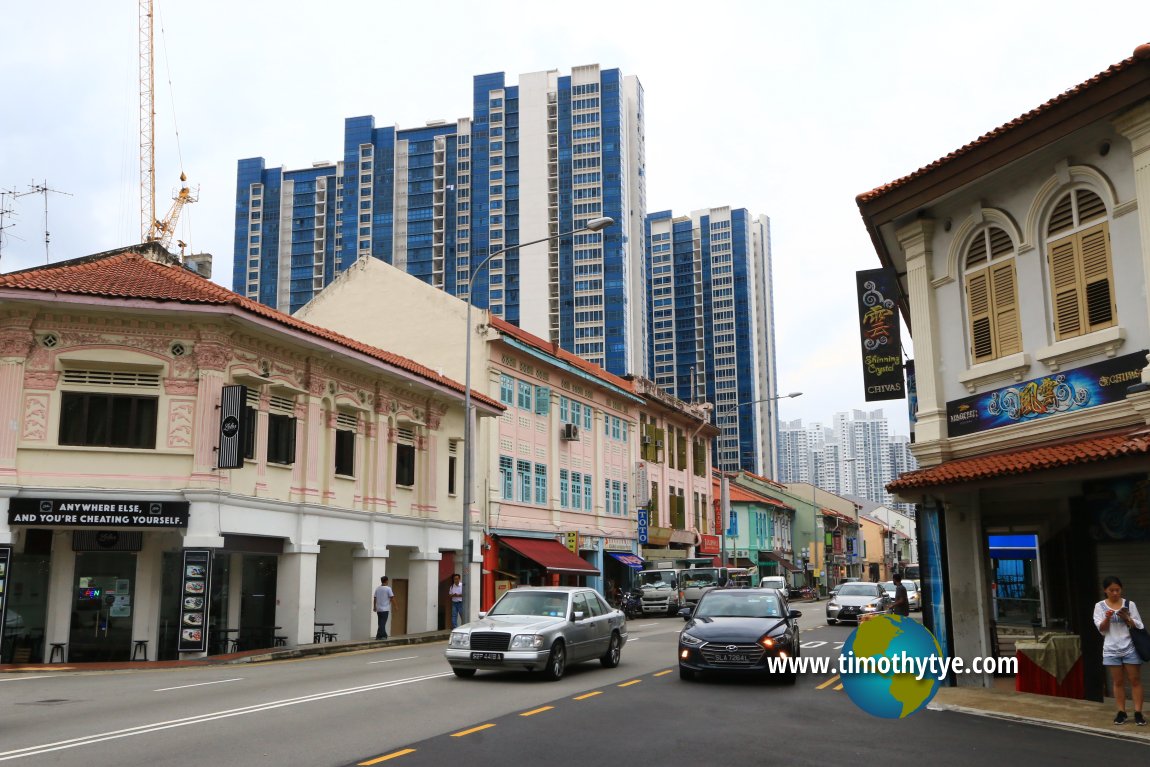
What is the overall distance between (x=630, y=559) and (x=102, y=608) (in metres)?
28.4

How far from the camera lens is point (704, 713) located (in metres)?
12.6

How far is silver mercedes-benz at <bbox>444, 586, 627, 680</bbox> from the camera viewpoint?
15695 mm

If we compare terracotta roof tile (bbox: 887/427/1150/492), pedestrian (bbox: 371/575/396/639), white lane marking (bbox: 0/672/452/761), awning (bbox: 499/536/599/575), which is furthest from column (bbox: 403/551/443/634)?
terracotta roof tile (bbox: 887/427/1150/492)

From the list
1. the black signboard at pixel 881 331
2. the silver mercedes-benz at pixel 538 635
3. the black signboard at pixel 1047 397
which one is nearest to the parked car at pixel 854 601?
the black signboard at pixel 881 331

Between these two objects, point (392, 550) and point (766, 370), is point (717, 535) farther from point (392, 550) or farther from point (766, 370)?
point (766, 370)

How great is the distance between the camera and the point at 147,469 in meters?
22.1

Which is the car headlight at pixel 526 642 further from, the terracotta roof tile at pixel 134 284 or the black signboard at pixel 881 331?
the terracotta roof tile at pixel 134 284

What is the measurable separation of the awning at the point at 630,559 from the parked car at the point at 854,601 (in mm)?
14547

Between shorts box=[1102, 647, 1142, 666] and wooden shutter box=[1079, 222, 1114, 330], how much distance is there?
4.60 m

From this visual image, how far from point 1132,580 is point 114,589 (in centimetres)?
1949

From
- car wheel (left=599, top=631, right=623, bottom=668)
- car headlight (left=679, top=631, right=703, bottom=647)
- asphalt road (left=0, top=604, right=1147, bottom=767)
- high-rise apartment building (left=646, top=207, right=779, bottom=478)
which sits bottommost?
asphalt road (left=0, top=604, right=1147, bottom=767)

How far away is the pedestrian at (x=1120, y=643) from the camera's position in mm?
11375

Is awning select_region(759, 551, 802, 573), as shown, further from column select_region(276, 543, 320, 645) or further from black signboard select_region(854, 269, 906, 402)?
black signboard select_region(854, 269, 906, 402)

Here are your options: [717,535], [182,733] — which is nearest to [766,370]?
[717,535]
